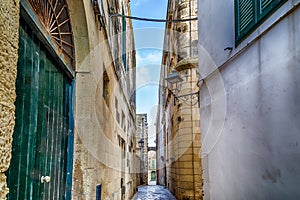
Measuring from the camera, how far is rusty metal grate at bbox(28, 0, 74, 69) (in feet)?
8.71

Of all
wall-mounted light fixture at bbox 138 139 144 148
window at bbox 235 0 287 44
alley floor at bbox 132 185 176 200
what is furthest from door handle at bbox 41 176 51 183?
wall-mounted light fixture at bbox 138 139 144 148

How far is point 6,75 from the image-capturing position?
1.50 meters

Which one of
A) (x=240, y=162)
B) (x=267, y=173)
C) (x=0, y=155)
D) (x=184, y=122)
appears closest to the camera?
(x=0, y=155)

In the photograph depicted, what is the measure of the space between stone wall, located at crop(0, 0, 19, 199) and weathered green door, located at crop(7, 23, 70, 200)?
0.56 meters

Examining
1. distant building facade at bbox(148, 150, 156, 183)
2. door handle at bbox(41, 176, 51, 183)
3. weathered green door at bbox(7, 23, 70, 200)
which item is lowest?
distant building facade at bbox(148, 150, 156, 183)

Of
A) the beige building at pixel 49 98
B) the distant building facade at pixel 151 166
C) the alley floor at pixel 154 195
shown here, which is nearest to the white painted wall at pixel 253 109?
the beige building at pixel 49 98

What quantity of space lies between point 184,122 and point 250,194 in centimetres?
751

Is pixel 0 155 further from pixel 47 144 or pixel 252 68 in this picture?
pixel 252 68

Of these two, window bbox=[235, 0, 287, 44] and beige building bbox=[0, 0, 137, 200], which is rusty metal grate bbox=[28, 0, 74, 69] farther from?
window bbox=[235, 0, 287, 44]

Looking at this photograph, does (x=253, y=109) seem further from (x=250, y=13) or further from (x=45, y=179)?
(x=45, y=179)

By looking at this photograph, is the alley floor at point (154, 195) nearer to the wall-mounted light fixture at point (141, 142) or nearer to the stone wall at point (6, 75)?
the wall-mounted light fixture at point (141, 142)

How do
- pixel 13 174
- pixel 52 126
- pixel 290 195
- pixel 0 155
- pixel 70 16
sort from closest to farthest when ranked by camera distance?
pixel 0 155
pixel 13 174
pixel 290 195
pixel 52 126
pixel 70 16

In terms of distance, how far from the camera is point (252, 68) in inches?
119

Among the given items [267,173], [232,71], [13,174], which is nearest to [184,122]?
[232,71]
